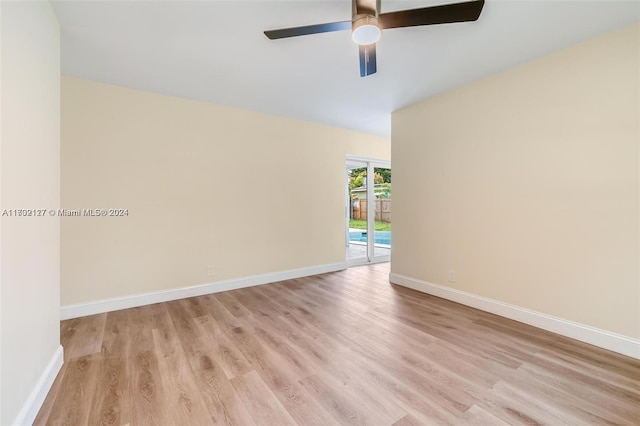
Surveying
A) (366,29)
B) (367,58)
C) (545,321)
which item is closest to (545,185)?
(545,321)

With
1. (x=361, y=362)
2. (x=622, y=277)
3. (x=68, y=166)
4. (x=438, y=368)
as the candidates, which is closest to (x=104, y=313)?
(x=68, y=166)

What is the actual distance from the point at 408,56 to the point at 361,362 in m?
2.65

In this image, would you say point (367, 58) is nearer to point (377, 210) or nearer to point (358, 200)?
point (358, 200)

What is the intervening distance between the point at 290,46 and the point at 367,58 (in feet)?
2.35

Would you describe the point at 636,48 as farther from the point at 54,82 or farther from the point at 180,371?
the point at 54,82

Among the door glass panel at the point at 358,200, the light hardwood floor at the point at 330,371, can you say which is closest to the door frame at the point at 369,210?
the door glass panel at the point at 358,200

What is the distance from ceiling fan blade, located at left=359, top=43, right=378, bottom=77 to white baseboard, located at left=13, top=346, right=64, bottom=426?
287 cm

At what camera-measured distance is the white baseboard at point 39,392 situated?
4.32 feet

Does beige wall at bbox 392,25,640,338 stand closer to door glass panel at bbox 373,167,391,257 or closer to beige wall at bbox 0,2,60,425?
door glass panel at bbox 373,167,391,257

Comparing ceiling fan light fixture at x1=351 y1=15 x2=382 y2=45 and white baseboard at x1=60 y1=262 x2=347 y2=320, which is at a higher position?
ceiling fan light fixture at x1=351 y1=15 x2=382 y2=45

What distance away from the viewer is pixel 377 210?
206 inches

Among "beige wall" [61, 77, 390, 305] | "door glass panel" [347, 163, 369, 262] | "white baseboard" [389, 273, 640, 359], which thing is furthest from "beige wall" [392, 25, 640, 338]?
"beige wall" [61, 77, 390, 305]

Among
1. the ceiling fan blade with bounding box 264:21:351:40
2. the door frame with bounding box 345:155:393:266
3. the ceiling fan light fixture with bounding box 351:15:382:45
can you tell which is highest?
the ceiling fan blade with bounding box 264:21:351:40

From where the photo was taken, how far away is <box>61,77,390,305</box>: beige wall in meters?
2.80
